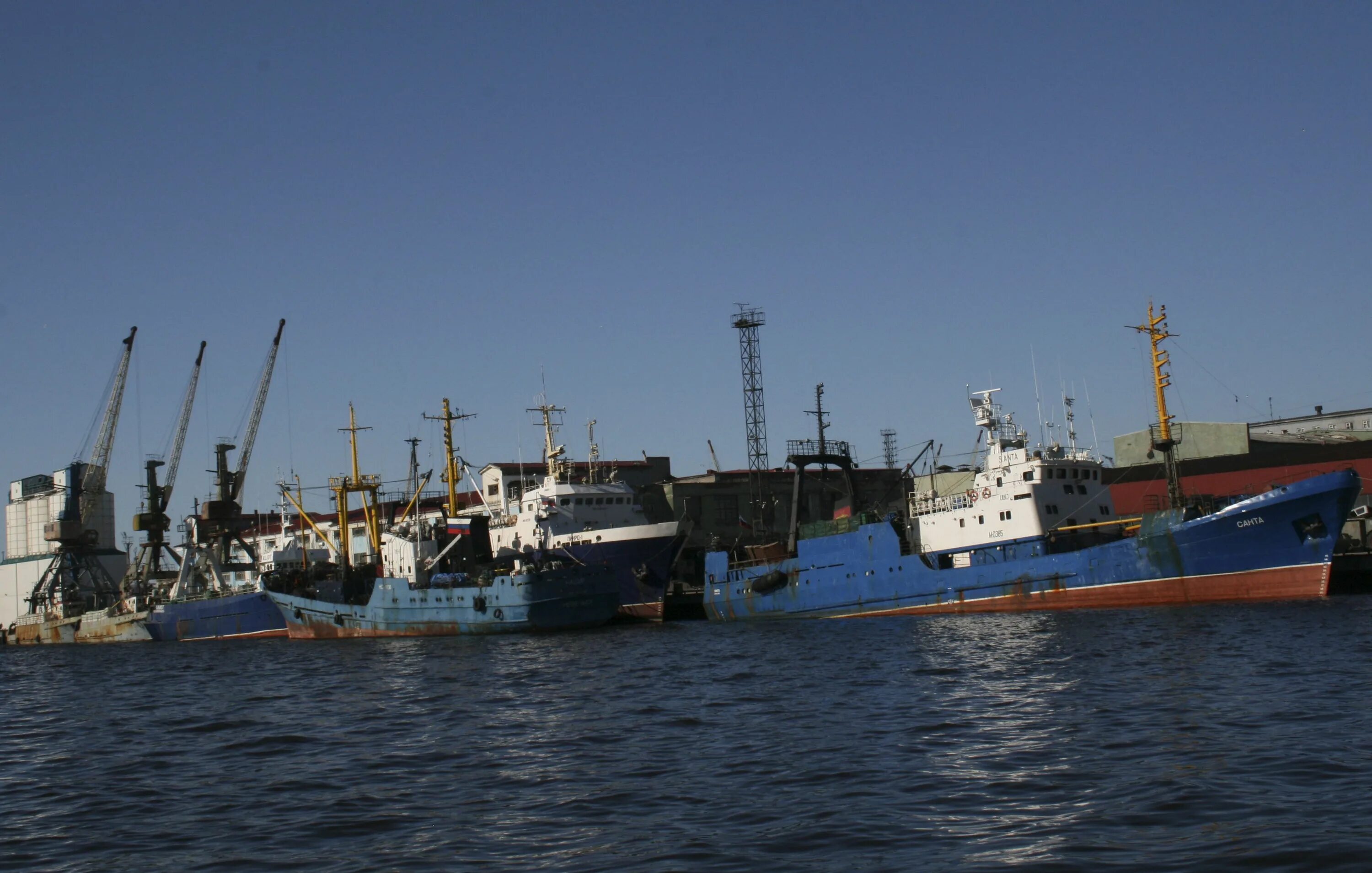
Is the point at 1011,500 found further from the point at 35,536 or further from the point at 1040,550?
the point at 35,536

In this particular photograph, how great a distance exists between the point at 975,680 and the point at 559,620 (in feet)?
78.3

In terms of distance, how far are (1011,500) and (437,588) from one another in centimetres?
2220

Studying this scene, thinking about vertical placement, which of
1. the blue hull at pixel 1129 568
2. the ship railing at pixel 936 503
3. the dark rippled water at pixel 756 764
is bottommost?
the dark rippled water at pixel 756 764

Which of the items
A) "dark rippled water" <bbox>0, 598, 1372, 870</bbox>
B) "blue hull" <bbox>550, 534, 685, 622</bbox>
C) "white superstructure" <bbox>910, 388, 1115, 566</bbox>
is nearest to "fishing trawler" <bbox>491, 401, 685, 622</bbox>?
"blue hull" <bbox>550, 534, 685, 622</bbox>

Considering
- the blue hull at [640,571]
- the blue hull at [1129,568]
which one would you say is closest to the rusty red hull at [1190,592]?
the blue hull at [1129,568]

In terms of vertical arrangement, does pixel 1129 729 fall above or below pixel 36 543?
below

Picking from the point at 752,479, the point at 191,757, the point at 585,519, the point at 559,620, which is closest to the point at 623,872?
the point at 191,757

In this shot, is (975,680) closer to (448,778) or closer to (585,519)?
(448,778)

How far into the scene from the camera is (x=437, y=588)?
46.8 meters

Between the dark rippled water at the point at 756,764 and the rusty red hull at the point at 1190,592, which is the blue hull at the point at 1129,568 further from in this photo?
the dark rippled water at the point at 756,764

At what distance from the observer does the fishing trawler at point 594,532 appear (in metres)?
50.7

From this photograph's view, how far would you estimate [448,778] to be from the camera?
15828mm

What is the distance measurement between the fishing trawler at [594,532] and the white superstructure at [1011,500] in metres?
11.6

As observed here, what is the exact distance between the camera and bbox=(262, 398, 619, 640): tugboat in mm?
44250
